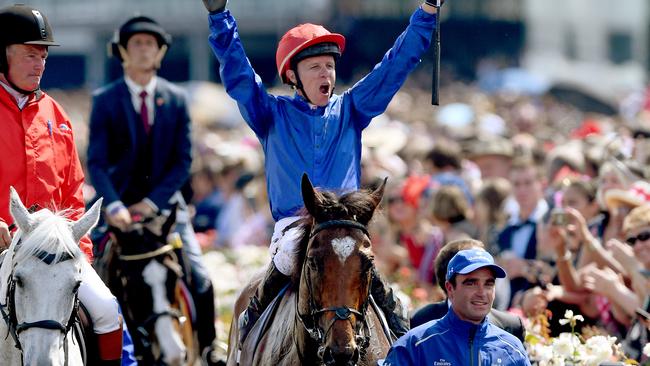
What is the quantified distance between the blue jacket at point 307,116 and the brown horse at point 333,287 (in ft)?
2.13

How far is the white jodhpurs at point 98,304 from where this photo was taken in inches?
307

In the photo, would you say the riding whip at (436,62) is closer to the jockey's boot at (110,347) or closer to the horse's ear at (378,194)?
the horse's ear at (378,194)

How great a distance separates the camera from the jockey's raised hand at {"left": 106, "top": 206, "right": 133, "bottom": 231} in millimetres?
10391

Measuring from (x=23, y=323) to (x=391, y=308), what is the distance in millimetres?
2079

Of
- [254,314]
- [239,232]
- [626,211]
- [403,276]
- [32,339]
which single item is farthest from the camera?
[239,232]

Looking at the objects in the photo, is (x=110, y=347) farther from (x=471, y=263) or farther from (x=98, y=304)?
(x=471, y=263)

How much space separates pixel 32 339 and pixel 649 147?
7.81 metres

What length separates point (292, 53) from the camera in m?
8.04

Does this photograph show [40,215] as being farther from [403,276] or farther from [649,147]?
[649,147]

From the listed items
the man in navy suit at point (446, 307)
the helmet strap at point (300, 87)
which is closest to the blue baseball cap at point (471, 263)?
the man in navy suit at point (446, 307)

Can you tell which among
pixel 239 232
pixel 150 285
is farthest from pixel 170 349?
pixel 239 232

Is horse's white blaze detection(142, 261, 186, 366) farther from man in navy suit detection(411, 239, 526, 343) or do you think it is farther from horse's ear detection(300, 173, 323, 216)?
Answer: horse's ear detection(300, 173, 323, 216)

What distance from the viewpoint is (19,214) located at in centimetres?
712

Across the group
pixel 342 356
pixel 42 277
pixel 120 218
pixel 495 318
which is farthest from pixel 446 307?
pixel 120 218
